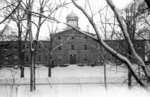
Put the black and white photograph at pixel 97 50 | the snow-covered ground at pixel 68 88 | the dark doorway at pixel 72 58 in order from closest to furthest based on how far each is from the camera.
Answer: the black and white photograph at pixel 97 50, the snow-covered ground at pixel 68 88, the dark doorway at pixel 72 58

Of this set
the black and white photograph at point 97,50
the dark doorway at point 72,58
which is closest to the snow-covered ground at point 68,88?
the black and white photograph at point 97,50

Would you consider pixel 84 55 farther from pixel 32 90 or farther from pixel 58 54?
pixel 32 90

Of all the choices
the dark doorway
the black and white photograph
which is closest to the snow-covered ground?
the black and white photograph

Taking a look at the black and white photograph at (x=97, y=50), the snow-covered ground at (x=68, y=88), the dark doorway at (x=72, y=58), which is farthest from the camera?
the dark doorway at (x=72, y=58)

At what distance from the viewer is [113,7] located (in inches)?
101

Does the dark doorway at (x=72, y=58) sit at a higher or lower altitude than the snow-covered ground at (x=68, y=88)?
higher

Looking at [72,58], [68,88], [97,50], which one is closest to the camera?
[68,88]

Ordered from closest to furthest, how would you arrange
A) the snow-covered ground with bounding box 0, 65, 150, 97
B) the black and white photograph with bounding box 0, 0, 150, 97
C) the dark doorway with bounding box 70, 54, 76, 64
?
the black and white photograph with bounding box 0, 0, 150, 97
the snow-covered ground with bounding box 0, 65, 150, 97
the dark doorway with bounding box 70, 54, 76, 64

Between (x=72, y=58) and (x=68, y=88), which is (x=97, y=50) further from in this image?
(x=72, y=58)

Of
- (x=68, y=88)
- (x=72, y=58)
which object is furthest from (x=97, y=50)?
(x=72, y=58)

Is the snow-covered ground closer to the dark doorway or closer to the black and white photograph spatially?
the black and white photograph

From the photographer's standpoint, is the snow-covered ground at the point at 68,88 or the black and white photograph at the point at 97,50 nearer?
the black and white photograph at the point at 97,50

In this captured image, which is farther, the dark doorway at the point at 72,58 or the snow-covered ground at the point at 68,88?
the dark doorway at the point at 72,58

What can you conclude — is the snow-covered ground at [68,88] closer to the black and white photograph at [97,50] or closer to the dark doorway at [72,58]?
the black and white photograph at [97,50]
